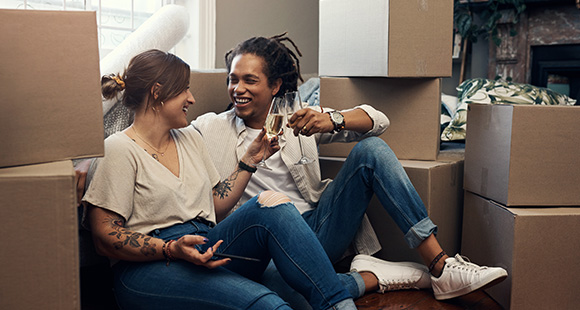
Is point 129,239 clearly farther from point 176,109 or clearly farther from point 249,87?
point 249,87

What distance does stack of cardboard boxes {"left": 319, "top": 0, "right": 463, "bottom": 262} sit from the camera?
72.6 inches

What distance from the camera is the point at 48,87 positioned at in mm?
1052

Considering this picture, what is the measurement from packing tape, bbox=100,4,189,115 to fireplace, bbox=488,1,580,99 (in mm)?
2352

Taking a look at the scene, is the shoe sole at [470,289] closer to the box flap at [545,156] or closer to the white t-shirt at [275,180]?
the box flap at [545,156]

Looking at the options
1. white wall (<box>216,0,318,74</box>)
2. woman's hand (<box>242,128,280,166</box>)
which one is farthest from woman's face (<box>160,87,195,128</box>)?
white wall (<box>216,0,318,74</box>)

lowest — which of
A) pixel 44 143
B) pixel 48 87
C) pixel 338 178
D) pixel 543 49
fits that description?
pixel 338 178

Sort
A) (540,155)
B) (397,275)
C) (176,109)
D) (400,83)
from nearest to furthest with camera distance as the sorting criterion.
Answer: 1. (176,109)
2. (540,155)
3. (397,275)
4. (400,83)

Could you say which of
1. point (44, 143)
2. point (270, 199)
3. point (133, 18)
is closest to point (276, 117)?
point (270, 199)

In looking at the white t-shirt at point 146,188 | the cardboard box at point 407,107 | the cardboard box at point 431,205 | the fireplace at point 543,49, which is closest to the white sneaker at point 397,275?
the cardboard box at point 431,205

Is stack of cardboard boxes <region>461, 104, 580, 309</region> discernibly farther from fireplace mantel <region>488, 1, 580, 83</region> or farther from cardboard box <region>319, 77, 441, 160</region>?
fireplace mantel <region>488, 1, 580, 83</region>

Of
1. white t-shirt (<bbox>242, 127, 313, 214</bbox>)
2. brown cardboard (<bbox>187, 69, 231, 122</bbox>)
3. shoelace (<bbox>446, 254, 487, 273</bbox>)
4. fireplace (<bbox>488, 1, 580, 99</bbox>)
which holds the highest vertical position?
fireplace (<bbox>488, 1, 580, 99</bbox>)

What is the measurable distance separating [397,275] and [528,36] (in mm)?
2602

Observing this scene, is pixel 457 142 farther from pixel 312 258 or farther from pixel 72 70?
pixel 72 70

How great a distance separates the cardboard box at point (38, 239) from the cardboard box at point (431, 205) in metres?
1.14
